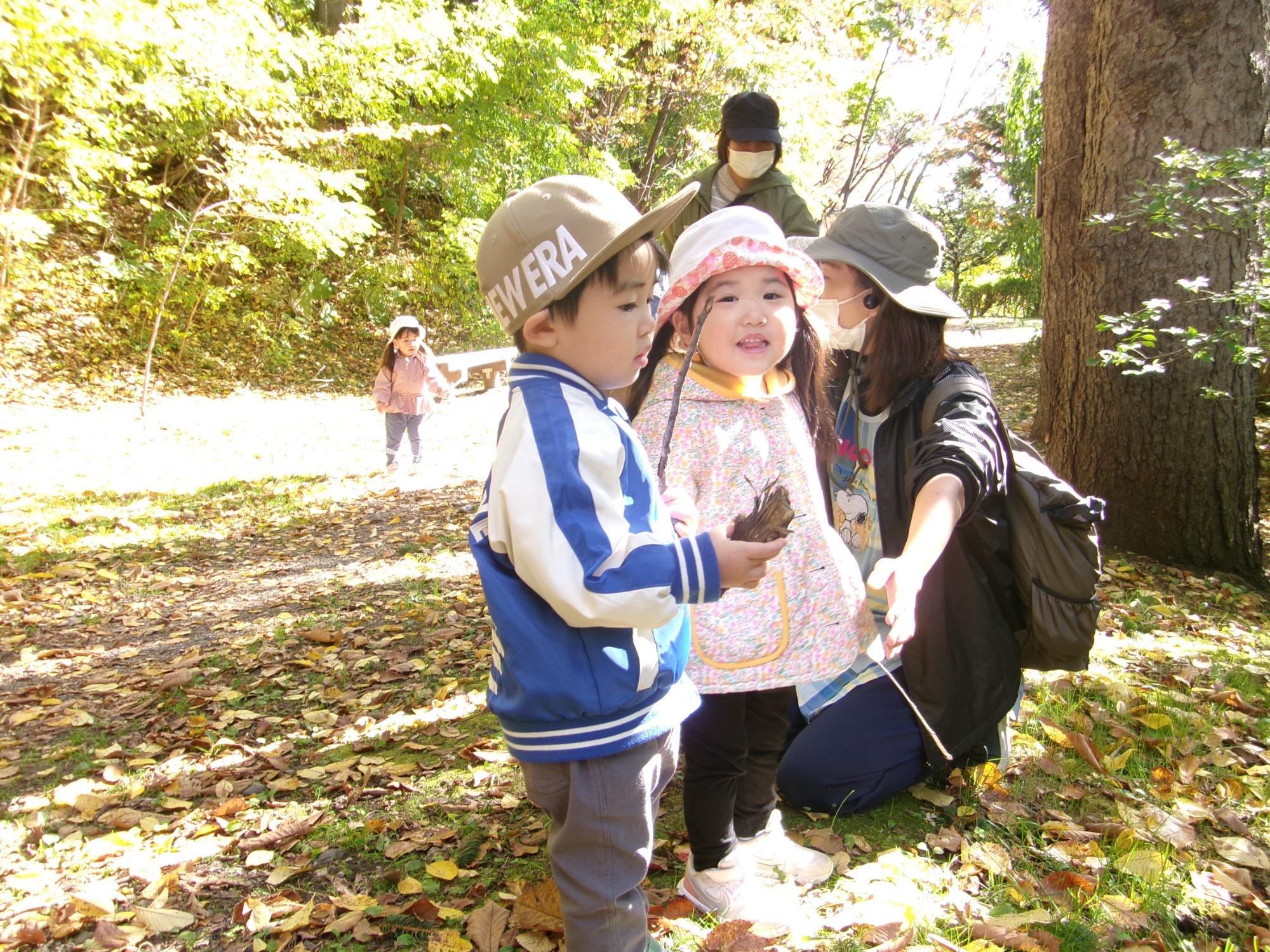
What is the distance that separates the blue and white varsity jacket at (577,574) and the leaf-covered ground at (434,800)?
0.87m

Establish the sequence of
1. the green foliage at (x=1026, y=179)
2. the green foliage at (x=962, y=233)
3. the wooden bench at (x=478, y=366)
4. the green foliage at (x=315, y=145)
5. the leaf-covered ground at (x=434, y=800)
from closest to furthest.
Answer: the leaf-covered ground at (x=434, y=800) < the green foliage at (x=315, y=145) < the green foliage at (x=1026, y=179) < the wooden bench at (x=478, y=366) < the green foliage at (x=962, y=233)

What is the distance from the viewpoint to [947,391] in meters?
2.62

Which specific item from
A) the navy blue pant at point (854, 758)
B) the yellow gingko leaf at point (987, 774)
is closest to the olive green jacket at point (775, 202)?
the navy blue pant at point (854, 758)

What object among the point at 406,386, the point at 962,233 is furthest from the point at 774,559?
the point at 962,233

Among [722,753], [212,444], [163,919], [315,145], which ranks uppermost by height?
[315,145]

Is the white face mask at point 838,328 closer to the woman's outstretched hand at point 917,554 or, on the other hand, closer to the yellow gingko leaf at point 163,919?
the woman's outstretched hand at point 917,554

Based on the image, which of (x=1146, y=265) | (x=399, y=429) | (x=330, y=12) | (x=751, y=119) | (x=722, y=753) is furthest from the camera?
(x=330, y=12)

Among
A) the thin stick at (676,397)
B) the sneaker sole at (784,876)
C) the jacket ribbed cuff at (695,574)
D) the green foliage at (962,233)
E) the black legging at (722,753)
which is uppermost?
the green foliage at (962,233)

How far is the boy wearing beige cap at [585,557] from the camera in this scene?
5.05 ft

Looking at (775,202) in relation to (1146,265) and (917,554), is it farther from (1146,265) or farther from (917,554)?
(917,554)

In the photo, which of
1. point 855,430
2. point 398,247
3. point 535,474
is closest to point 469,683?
point 855,430

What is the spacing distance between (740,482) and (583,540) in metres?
0.68

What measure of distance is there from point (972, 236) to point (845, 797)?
32.9m

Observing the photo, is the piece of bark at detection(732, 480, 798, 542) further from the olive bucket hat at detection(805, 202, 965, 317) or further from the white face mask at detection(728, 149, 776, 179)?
the white face mask at detection(728, 149, 776, 179)
